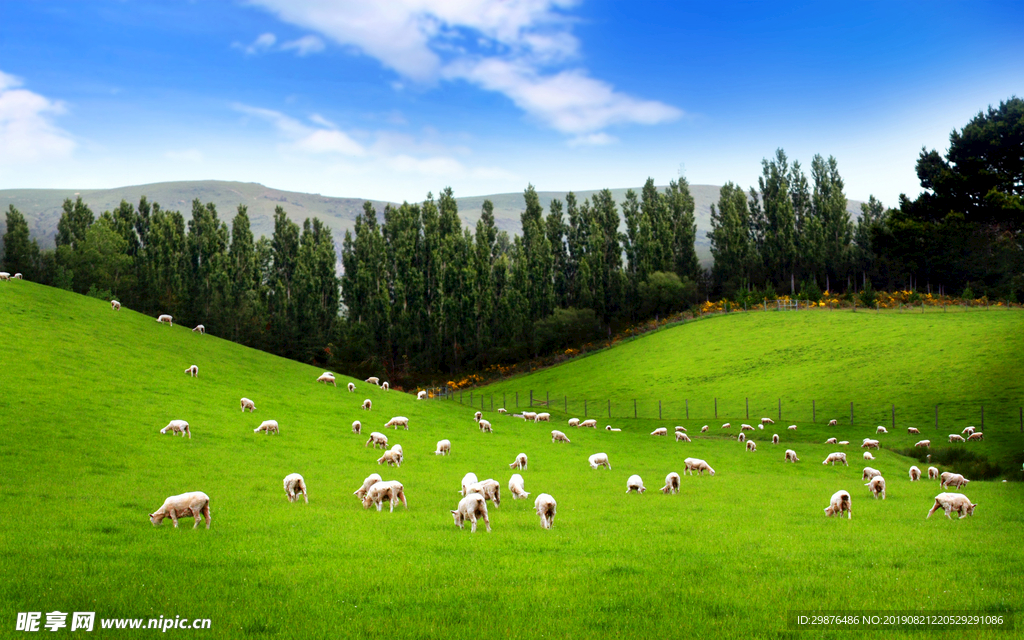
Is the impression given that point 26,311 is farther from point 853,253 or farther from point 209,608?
point 853,253

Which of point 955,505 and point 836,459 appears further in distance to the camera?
point 836,459

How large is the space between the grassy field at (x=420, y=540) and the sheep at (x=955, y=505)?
1.68 ft

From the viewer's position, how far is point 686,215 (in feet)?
417

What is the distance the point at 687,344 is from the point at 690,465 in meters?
58.5

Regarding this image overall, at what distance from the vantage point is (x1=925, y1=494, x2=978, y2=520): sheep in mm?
18828

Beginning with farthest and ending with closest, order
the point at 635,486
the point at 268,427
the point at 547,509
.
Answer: the point at 268,427 < the point at 635,486 < the point at 547,509

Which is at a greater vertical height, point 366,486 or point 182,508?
point 182,508

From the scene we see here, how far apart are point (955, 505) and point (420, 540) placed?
1552 centimetres

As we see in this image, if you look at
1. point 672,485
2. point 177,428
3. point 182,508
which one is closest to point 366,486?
point 182,508

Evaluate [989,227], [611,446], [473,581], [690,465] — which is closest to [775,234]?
[989,227]

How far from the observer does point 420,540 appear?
14445 millimetres

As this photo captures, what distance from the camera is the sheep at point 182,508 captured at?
50.8 feet

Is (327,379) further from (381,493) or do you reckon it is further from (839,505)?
(839,505)

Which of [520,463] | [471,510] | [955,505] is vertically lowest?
[520,463]
